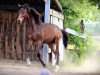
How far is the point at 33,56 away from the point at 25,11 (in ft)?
14.8

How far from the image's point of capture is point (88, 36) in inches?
1032

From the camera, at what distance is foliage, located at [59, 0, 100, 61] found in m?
24.5

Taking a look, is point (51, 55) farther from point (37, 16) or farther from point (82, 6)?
point (82, 6)

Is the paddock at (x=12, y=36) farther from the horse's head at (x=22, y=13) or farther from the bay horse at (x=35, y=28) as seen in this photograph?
the horse's head at (x=22, y=13)

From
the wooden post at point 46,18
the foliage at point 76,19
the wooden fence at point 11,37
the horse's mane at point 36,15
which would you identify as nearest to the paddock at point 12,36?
the wooden fence at point 11,37

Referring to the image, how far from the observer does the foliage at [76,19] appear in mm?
24484

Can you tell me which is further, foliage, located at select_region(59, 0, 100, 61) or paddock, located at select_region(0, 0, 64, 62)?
foliage, located at select_region(59, 0, 100, 61)

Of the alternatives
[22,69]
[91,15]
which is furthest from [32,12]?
[91,15]

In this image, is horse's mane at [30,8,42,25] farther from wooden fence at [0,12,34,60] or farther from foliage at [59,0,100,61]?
foliage at [59,0,100,61]

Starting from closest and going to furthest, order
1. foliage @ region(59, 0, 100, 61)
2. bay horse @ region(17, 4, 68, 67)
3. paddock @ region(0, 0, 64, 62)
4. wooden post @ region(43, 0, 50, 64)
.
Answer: bay horse @ region(17, 4, 68, 67)
wooden post @ region(43, 0, 50, 64)
paddock @ region(0, 0, 64, 62)
foliage @ region(59, 0, 100, 61)

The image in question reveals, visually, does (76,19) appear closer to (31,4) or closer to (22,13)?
(31,4)

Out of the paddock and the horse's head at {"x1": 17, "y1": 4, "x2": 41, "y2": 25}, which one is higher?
the horse's head at {"x1": 17, "y1": 4, "x2": 41, "y2": 25}

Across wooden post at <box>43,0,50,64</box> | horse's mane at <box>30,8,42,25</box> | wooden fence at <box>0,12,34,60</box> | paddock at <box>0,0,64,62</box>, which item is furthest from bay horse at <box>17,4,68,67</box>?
wooden fence at <box>0,12,34,60</box>

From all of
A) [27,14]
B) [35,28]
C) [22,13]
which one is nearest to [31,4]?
[35,28]
